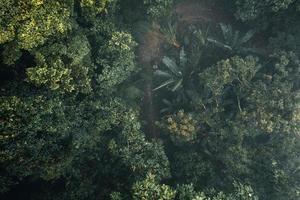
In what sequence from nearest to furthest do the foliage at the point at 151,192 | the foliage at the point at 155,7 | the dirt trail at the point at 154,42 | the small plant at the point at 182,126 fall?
the foliage at the point at 151,192 < the small plant at the point at 182,126 < the foliage at the point at 155,7 < the dirt trail at the point at 154,42

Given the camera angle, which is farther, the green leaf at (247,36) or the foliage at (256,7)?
the green leaf at (247,36)

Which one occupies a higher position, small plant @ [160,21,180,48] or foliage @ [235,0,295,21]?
foliage @ [235,0,295,21]

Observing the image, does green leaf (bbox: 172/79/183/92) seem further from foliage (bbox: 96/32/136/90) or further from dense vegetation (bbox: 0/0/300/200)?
foliage (bbox: 96/32/136/90)

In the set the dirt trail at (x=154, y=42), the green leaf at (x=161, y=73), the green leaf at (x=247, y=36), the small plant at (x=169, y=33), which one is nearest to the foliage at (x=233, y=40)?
the green leaf at (x=247, y=36)

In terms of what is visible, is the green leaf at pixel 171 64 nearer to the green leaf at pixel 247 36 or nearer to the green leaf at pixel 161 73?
the green leaf at pixel 161 73

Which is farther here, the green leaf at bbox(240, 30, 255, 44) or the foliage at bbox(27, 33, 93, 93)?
the green leaf at bbox(240, 30, 255, 44)

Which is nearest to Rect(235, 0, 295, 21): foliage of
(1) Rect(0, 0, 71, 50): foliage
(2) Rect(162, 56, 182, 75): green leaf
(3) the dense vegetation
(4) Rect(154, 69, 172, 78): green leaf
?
(3) the dense vegetation
